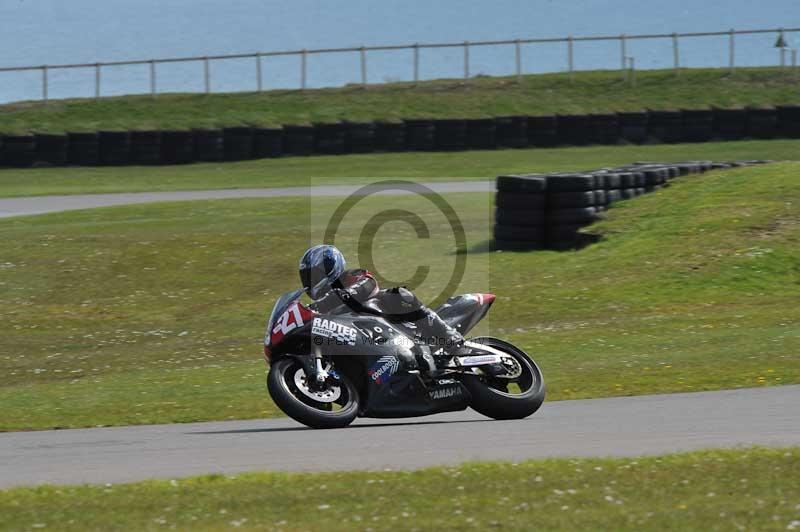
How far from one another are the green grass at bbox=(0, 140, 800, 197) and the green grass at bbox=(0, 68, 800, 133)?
4242 mm

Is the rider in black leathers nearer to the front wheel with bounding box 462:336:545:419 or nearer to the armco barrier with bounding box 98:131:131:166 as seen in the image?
the front wheel with bounding box 462:336:545:419

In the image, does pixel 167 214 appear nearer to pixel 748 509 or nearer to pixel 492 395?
pixel 492 395

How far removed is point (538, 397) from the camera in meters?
10.5

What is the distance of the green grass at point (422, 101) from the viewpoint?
4231 centimetres

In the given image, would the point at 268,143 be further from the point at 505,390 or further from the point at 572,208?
the point at 505,390

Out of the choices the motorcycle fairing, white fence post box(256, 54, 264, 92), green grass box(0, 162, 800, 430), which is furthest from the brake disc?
white fence post box(256, 54, 264, 92)

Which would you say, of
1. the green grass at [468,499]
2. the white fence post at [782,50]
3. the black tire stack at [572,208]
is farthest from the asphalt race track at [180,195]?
the green grass at [468,499]

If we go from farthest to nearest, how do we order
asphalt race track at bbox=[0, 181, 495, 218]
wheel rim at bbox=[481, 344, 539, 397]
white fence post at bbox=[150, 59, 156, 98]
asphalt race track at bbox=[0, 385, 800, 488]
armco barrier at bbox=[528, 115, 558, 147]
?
1. white fence post at bbox=[150, 59, 156, 98]
2. armco barrier at bbox=[528, 115, 558, 147]
3. asphalt race track at bbox=[0, 181, 495, 218]
4. wheel rim at bbox=[481, 344, 539, 397]
5. asphalt race track at bbox=[0, 385, 800, 488]

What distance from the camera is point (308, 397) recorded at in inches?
392

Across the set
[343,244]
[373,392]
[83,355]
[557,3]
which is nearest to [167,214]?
[343,244]

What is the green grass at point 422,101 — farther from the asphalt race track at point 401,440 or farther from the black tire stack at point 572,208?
the asphalt race track at point 401,440

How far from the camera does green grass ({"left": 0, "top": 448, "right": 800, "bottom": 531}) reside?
7.01 meters

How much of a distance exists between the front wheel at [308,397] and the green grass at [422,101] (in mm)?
31558

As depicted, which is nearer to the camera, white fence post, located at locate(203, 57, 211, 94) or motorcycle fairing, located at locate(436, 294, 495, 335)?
motorcycle fairing, located at locate(436, 294, 495, 335)
